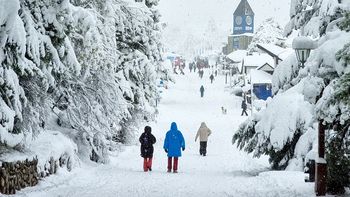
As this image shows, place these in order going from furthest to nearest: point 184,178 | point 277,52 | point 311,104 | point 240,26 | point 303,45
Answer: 1. point 240,26
2. point 277,52
3. point 311,104
4. point 184,178
5. point 303,45

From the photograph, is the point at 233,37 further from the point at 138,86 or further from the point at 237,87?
the point at 138,86

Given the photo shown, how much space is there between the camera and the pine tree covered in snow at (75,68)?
409 inches

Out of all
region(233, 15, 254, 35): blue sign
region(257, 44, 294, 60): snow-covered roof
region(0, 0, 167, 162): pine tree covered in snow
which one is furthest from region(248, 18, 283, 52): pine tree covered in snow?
region(0, 0, 167, 162): pine tree covered in snow

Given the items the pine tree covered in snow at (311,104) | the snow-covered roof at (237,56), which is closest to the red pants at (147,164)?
the pine tree covered in snow at (311,104)

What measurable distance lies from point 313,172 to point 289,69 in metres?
6.14

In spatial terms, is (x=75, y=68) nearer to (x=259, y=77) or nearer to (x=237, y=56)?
(x=259, y=77)

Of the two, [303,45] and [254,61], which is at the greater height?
[254,61]

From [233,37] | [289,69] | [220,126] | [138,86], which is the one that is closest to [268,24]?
[233,37]

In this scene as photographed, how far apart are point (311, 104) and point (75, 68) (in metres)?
6.39

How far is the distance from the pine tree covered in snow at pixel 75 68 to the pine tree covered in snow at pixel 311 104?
15.4ft

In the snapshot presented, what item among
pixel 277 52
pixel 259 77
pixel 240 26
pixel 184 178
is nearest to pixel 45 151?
pixel 184 178

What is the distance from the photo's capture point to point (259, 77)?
5662 cm

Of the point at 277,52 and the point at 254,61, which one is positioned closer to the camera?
the point at 277,52

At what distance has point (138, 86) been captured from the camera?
89.0ft
